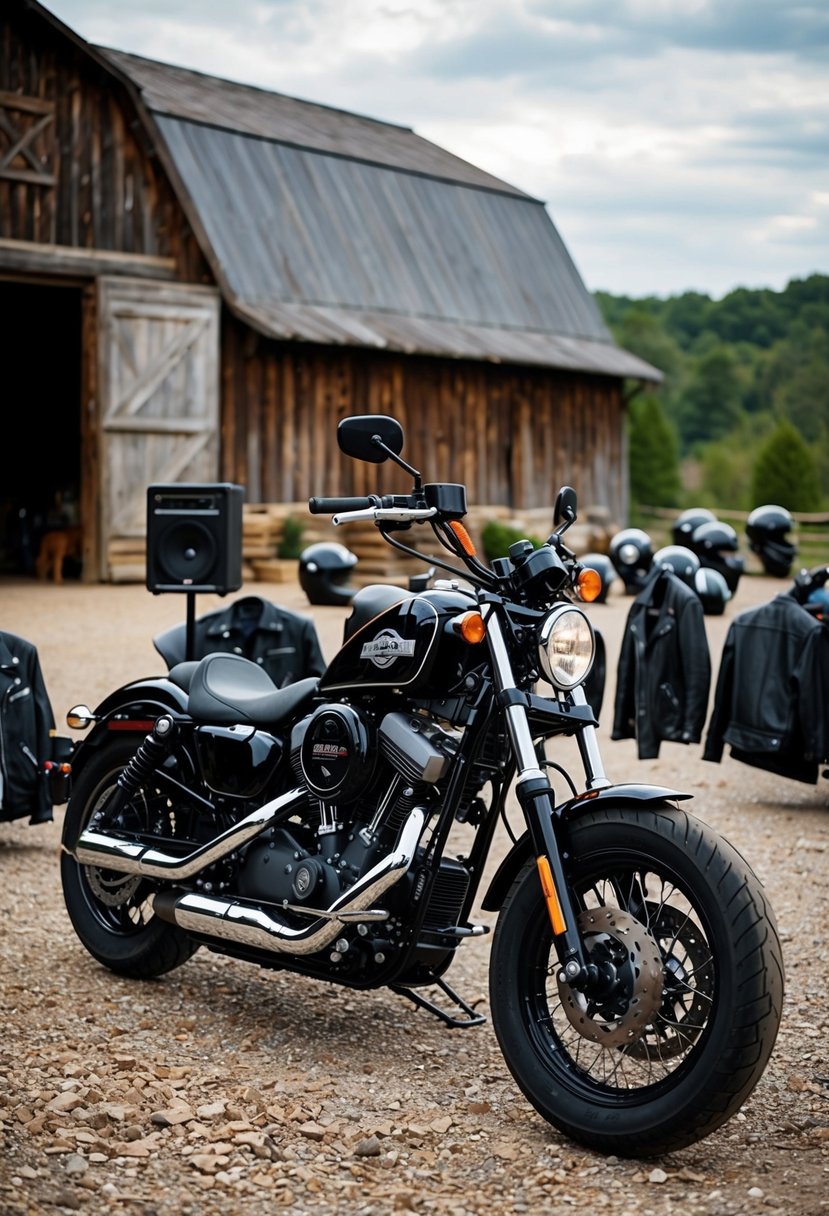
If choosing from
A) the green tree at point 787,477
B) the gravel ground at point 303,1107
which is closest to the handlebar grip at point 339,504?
the gravel ground at point 303,1107

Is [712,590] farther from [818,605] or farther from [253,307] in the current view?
[818,605]

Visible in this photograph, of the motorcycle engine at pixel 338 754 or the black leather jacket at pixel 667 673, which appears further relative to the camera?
the black leather jacket at pixel 667 673

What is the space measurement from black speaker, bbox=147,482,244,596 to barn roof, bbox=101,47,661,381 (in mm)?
11280

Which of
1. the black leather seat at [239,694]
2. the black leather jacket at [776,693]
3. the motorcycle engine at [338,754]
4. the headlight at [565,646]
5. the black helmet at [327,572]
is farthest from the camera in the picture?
the black helmet at [327,572]

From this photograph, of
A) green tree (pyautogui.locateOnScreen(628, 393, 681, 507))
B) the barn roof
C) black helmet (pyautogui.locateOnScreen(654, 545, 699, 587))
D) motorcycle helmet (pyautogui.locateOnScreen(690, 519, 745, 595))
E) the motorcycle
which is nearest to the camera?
the motorcycle

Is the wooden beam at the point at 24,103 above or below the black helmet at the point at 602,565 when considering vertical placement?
above

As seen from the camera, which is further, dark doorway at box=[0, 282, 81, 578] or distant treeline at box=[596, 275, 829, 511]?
distant treeline at box=[596, 275, 829, 511]

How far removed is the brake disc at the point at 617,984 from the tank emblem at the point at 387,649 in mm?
909

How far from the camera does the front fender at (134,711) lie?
519 centimetres

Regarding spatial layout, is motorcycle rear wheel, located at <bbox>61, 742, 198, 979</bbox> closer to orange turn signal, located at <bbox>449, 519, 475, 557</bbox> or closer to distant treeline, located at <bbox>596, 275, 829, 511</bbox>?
orange turn signal, located at <bbox>449, 519, 475, 557</bbox>

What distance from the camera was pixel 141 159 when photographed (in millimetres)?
18922

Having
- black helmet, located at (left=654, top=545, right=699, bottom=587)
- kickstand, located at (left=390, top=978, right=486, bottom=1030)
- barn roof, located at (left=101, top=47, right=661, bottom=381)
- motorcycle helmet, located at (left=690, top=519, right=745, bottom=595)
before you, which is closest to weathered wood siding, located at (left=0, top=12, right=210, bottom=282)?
barn roof, located at (left=101, top=47, right=661, bottom=381)

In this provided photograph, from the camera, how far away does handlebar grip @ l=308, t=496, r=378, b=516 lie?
4309 mm

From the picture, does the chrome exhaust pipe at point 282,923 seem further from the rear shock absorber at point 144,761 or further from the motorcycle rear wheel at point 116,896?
the rear shock absorber at point 144,761
